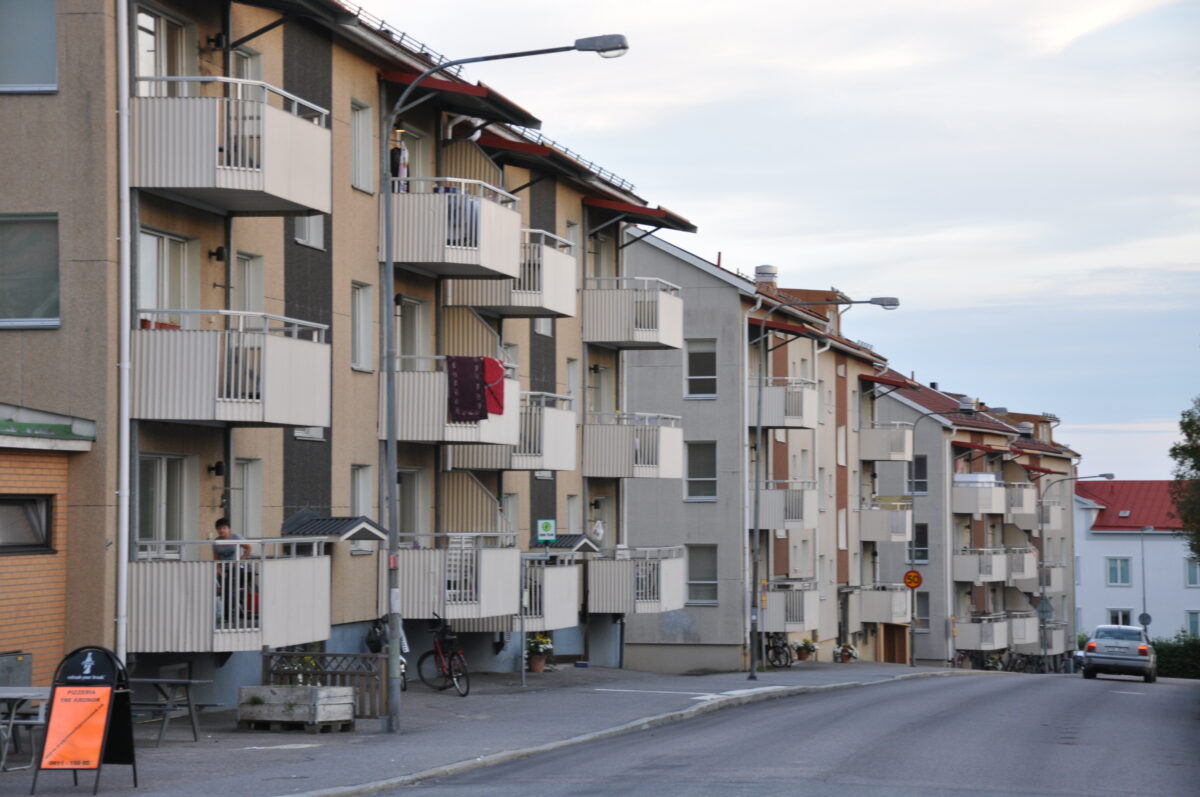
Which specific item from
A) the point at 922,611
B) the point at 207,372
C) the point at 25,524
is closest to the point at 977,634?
the point at 922,611

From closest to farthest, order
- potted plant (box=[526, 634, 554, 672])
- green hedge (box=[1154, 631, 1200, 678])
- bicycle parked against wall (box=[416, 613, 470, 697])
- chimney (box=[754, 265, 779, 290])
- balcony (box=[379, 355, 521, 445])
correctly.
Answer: bicycle parked against wall (box=[416, 613, 470, 697])
balcony (box=[379, 355, 521, 445])
potted plant (box=[526, 634, 554, 672])
chimney (box=[754, 265, 779, 290])
green hedge (box=[1154, 631, 1200, 678])

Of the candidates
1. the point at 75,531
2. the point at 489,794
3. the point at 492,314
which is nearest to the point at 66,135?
the point at 75,531

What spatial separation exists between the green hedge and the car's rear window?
3560 centimetres

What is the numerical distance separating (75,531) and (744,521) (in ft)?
101

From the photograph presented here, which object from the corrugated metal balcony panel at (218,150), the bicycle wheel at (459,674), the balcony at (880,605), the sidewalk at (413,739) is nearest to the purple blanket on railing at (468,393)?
the bicycle wheel at (459,674)

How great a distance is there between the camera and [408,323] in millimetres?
30125

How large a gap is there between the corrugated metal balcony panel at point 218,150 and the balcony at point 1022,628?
62.7 meters

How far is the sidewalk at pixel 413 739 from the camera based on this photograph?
597 inches

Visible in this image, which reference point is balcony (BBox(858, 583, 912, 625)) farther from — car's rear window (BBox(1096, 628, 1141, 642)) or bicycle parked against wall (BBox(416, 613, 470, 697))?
bicycle parked against wall (BBox(416, 613, 470, 697))

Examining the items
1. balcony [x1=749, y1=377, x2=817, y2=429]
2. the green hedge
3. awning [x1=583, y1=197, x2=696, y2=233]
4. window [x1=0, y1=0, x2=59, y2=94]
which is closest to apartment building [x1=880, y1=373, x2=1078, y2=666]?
the green hedge

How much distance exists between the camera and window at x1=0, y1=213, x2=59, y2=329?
2031cm

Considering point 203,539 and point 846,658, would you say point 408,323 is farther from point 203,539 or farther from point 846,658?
point 846,658

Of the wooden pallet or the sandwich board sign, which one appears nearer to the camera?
the sandwich board sign

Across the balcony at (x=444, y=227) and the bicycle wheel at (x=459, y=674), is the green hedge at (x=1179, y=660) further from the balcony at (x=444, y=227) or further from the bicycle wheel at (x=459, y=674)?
the balcony at (x=444, y=227)
